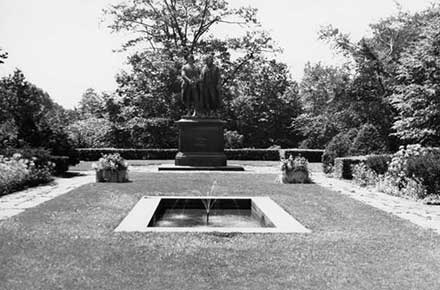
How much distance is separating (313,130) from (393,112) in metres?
8.61

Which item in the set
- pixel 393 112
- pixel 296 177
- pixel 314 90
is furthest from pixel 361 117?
pixel 296 177

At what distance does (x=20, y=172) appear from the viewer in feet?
44.2

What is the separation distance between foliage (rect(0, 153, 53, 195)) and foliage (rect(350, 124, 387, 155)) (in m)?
10.4

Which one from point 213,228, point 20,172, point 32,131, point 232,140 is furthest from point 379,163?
point 232,140

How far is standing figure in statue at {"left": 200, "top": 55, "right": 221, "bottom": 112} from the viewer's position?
20547 mm

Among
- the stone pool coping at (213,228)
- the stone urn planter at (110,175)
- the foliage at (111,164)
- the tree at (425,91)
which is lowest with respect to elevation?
the stone pool coping at (213,228)

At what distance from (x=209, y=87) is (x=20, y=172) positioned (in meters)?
8.91

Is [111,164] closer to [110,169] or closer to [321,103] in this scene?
[110,169]

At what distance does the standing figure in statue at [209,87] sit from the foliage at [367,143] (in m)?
5.32

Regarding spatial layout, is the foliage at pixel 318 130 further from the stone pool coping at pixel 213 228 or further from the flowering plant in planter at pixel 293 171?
the stone pool coping at pixel 213 228

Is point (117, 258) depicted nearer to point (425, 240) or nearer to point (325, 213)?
point (425, 240)

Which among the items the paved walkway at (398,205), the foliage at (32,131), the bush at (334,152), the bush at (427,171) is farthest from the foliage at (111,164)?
the bush at (334,152)

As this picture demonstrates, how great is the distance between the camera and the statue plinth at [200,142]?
65.0 ft

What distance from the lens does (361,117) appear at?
83.8 ft
